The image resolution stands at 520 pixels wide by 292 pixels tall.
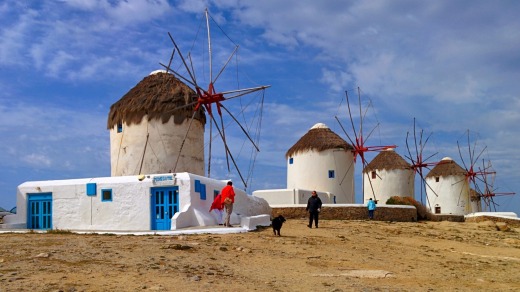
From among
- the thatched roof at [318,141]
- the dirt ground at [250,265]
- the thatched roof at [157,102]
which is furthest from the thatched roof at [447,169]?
the dirt ground at [250,265]

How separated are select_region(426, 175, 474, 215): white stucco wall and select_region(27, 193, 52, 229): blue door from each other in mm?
34125

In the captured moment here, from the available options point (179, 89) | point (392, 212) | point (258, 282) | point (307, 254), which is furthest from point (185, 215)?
point (392, 212)

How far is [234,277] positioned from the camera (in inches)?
356

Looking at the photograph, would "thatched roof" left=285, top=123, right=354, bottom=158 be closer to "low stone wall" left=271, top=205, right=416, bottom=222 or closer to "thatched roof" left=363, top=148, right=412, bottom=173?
"low stone wall" left=271, top=205, right=416, bottom=222

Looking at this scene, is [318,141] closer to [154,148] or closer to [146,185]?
[154,148]

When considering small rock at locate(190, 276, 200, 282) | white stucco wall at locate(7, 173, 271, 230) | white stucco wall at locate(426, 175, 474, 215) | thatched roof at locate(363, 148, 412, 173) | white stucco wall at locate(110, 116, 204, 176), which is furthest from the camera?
white stucco wall at locate(426, 175, 474, 215)

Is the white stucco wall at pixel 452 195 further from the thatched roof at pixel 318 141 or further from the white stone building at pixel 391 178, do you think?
the thatched roof at pixel 318 141

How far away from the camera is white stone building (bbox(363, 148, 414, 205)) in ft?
140

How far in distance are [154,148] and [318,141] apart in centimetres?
1410

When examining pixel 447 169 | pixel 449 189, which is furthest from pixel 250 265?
pixel 447 169

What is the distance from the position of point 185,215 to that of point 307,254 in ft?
19.9

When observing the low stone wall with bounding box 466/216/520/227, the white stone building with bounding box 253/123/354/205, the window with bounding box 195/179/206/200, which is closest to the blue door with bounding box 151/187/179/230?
the window with bounding box 195/179/206/200

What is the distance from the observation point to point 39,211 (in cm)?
2064

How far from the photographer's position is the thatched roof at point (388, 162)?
4325cm
